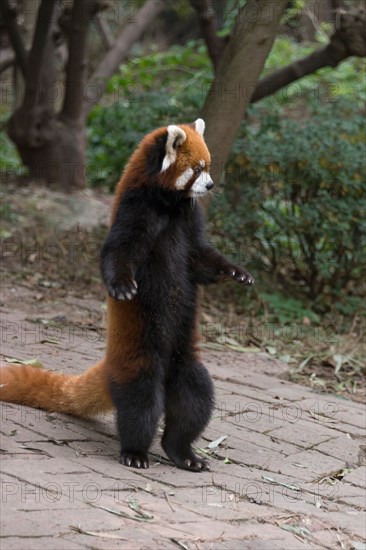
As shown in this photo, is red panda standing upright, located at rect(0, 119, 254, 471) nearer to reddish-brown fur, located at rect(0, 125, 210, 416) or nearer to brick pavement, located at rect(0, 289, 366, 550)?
reddish-brown fur, located at rect(0, 125, 210, 416)

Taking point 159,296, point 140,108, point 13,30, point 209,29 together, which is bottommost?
point 159,296

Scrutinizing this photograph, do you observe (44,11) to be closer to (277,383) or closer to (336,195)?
(336,195)

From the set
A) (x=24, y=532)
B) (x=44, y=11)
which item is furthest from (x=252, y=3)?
(x=24, y=532)

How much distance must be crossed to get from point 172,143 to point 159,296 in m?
0.71

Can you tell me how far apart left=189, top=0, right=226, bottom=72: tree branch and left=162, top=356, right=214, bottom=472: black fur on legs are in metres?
4.69

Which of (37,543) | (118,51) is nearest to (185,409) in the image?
(37,543)

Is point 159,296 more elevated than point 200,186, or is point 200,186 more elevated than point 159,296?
point 200,186

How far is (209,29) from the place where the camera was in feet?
26.2

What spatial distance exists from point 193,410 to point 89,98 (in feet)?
22.2

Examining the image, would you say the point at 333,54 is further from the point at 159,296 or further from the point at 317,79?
the point at 159,296

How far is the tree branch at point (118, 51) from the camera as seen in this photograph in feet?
33.1

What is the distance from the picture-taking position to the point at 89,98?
994 centimetres

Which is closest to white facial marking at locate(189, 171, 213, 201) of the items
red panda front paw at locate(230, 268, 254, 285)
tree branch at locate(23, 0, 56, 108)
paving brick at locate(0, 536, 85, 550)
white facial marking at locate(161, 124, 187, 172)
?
white facial marking at locate(161, 124, 187, 172)

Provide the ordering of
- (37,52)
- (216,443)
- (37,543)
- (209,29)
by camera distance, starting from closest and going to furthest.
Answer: (37,543) → (216,443) → (209,29) → (37,52)
